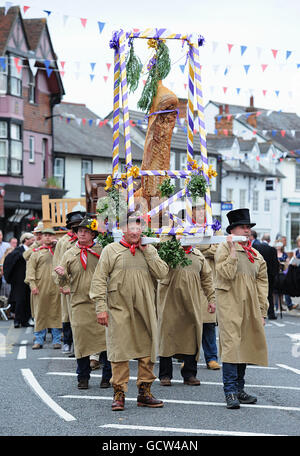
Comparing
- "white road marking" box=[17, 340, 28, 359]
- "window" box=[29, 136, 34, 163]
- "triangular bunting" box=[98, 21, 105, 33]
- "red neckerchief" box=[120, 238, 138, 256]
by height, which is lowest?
"white road marking" box=[17, 340, 28, 359]

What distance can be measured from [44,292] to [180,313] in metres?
4.61

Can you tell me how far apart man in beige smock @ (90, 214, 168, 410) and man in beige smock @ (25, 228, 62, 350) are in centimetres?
552

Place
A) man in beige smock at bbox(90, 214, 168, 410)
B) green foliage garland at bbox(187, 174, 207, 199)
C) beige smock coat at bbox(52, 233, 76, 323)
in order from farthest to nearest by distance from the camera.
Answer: beige smock coat at bbox(52, 233, 76, 323) < green foliage garland at bbox(187, 174, 207, 199) < man in beige smock at bbox(90, 214, 168, 410)

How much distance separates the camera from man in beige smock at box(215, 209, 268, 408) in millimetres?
8305

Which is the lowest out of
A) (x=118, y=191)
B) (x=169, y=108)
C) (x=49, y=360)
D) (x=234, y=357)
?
(x=49, y=360)

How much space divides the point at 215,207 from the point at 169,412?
44.8 metres

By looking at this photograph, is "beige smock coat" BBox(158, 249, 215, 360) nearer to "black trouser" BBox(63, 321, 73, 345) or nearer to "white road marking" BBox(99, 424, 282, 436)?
"white road marking" BBox(99, 424, 282, 436)

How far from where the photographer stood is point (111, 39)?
9609mm

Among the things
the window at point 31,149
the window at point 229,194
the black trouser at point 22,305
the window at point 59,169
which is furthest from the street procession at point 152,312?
the window at point 229,194

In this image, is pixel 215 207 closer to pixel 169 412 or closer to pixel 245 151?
pixel 245 151

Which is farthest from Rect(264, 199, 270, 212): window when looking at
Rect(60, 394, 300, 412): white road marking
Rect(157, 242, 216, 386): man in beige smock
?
Rect(60, 394, 300, 412): white road marking

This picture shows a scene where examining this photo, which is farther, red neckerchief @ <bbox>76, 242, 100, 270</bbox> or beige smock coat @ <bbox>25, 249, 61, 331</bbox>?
beige smock coat @ <bbox>25, 249, 61, 331</bbox>

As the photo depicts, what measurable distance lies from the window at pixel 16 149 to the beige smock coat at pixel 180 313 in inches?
1027
